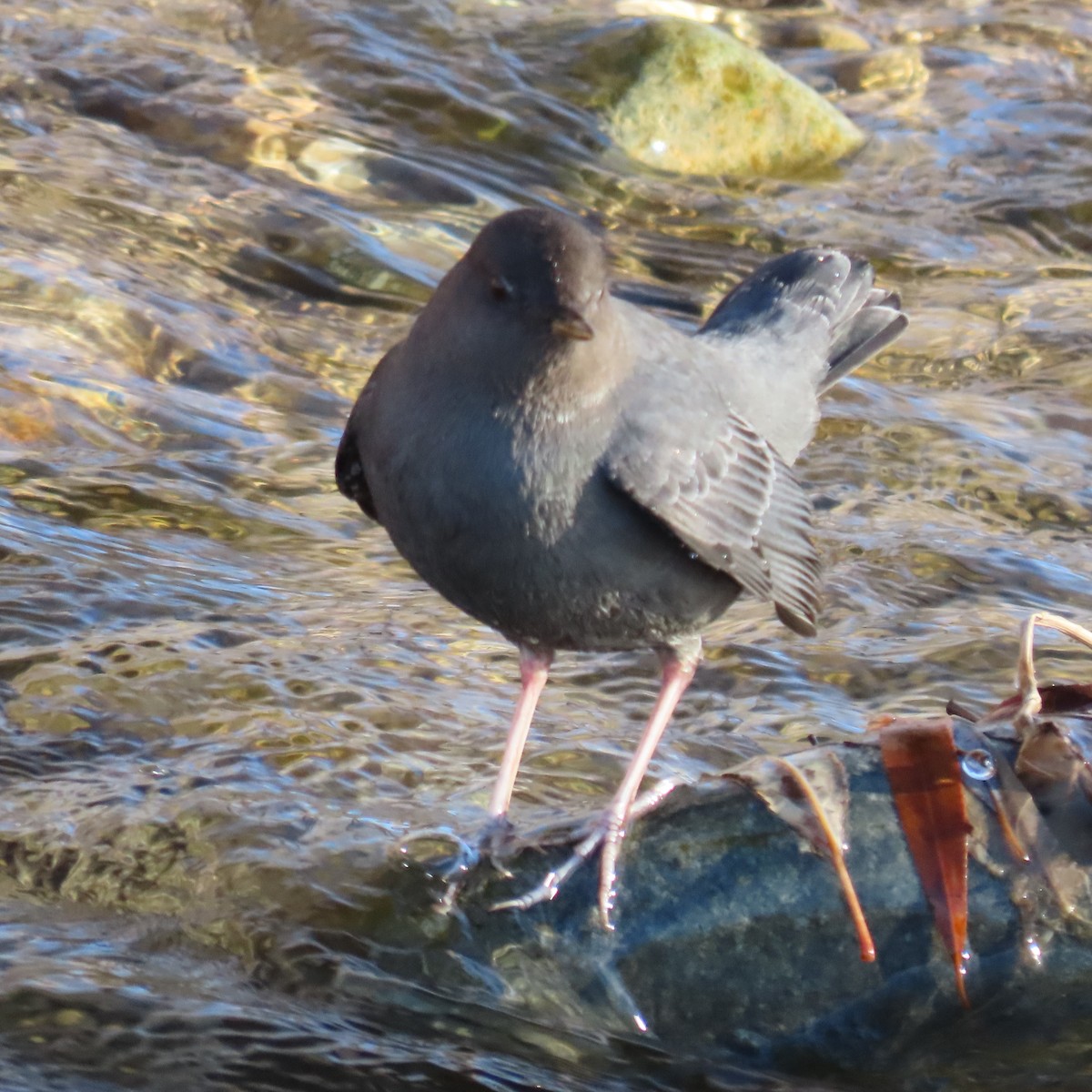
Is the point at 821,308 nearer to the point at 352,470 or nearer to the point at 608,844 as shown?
the point at 352,470

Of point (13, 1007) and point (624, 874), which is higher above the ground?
point (624, 874)

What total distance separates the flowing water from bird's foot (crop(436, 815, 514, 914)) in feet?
0.26

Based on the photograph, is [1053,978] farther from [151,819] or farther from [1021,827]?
[151,819]

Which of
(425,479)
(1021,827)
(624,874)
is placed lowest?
(624,874)

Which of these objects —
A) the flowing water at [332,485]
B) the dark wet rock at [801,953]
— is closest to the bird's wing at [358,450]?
the flowing water at [332,485]

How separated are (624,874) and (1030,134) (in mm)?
7734

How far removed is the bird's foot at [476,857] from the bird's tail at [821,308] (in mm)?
1760

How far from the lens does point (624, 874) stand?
12.0 ft

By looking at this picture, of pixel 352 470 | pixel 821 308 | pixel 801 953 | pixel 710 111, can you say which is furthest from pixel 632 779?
pixel 710 111

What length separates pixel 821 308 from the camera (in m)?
5.14

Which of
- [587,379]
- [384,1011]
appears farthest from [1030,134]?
[384,1011]

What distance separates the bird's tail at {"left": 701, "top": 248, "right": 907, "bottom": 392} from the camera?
5094 mm

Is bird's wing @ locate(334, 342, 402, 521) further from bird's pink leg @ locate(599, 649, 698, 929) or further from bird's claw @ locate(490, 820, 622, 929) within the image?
bird's claw @ locate(490, 820, 622, 929)

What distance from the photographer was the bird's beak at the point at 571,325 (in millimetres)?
3596
